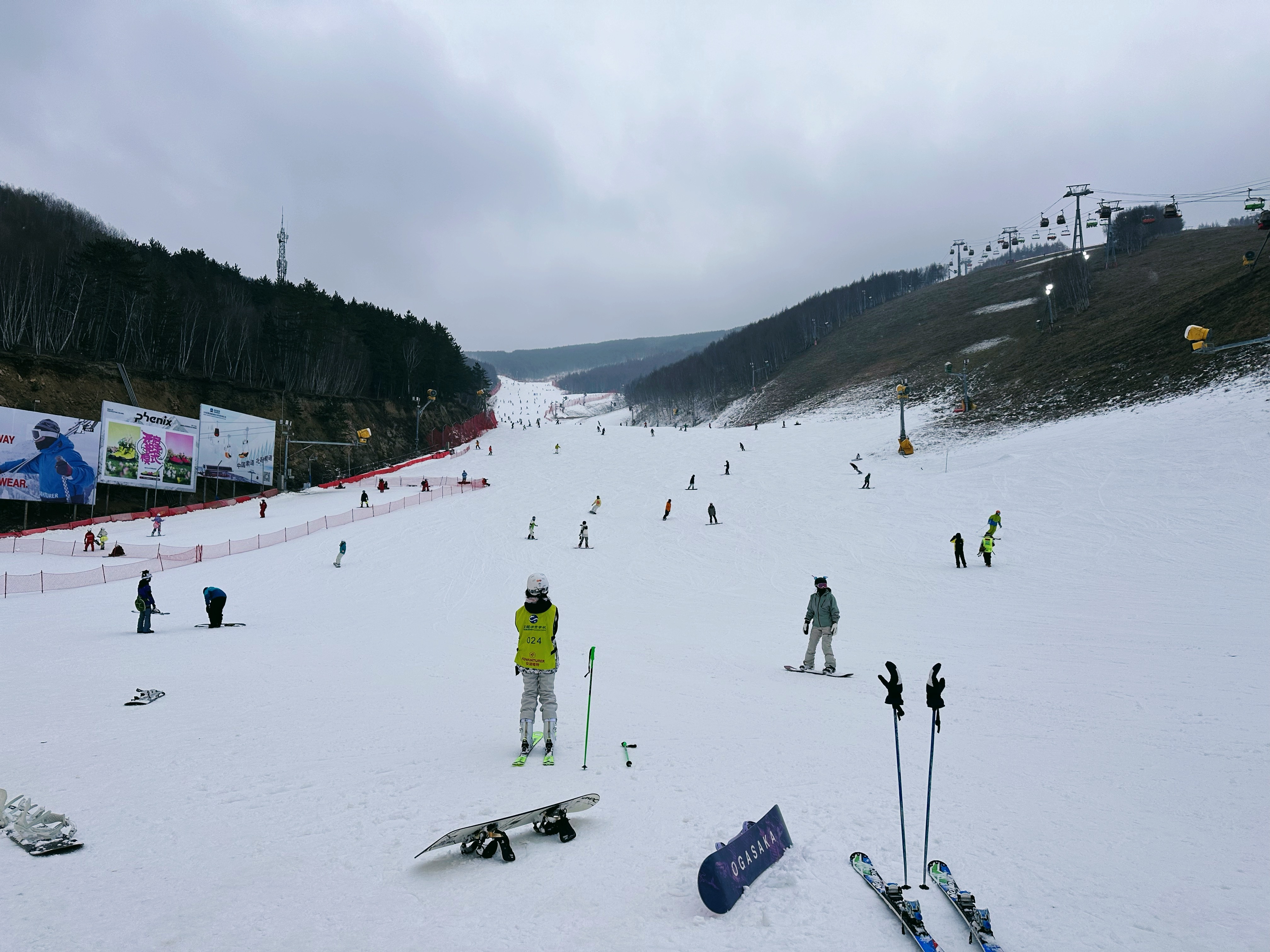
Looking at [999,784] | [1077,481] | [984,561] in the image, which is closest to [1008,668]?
[999,784]

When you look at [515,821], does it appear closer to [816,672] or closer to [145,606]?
[816,672]

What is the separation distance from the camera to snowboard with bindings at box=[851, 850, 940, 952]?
325cm

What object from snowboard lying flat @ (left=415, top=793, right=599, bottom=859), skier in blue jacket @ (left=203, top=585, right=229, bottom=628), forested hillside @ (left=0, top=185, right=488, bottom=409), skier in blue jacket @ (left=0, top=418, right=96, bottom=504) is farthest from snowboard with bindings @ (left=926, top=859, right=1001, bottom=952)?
forested hillside @ (left=0, top=185, right=488, bottom=409)

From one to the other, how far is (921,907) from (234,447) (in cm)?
5068

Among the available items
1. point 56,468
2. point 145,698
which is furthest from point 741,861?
point 56,468

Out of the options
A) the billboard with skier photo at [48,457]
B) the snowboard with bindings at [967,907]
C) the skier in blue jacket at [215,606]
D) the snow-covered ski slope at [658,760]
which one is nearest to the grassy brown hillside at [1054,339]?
the snow-covered ski slope at [658,760]

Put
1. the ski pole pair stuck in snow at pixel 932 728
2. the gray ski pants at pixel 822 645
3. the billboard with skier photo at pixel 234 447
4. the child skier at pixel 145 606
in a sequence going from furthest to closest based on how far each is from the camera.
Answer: the billboard with skier photo at pixel 234 447
the child skier at pixel 145 606
the gray ski pants at pixel 822 645
the ski pole pair stuck in snow at pixel 932 728

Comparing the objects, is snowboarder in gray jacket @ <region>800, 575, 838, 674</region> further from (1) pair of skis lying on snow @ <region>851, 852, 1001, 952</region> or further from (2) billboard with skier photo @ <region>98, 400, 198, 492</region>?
(2) billboard with skier photo @ <region>98, 400, 198, 492</region>

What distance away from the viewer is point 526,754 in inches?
239

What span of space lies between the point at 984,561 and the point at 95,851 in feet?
71.8

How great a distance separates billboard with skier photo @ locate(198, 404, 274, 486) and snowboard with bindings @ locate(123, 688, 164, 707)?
4002 cm

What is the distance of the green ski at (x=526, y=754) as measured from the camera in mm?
5977

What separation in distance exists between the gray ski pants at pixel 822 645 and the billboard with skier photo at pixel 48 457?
4069cm

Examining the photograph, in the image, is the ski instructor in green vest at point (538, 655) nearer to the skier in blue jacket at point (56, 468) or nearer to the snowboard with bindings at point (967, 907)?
the snowboard with bindings at point (967, 907)
